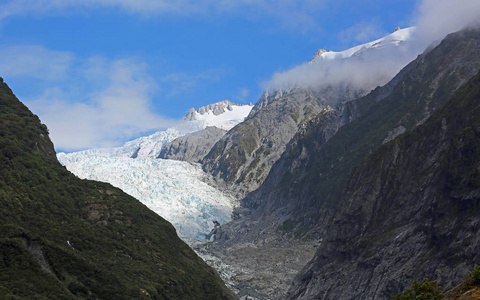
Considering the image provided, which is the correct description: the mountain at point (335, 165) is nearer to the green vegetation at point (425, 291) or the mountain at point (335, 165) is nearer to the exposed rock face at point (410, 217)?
the exposed rock face at point (410, 217)

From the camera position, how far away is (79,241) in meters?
66.8

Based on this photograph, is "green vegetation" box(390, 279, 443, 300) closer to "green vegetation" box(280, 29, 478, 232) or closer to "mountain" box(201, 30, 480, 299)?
"mountain" box(201, 30, 480, 299)

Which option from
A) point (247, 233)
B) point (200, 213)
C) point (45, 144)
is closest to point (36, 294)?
point (45, 144)

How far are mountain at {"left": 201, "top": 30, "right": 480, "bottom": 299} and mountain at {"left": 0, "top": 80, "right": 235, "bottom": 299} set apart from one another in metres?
46.1

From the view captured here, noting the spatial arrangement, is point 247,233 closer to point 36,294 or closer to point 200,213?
point 200,213

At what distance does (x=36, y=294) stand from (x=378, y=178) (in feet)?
243

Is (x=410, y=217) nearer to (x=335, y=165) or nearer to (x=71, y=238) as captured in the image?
(x=71, y=238)

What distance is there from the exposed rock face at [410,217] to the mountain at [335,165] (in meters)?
27.8

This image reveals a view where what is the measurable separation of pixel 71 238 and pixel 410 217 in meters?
54.6

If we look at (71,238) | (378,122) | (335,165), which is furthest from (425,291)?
(335,165)

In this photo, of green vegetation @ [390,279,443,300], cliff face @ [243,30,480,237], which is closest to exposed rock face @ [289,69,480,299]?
green vegetation @ [390,279,443,300]

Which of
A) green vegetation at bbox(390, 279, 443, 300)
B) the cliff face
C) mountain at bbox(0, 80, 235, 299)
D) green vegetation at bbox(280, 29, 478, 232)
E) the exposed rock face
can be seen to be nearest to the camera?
green vegetation at bbox(390, 279, 443, 300)

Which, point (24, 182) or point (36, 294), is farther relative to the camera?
point (24, 182)

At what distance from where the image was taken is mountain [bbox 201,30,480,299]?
14438 centimetres
